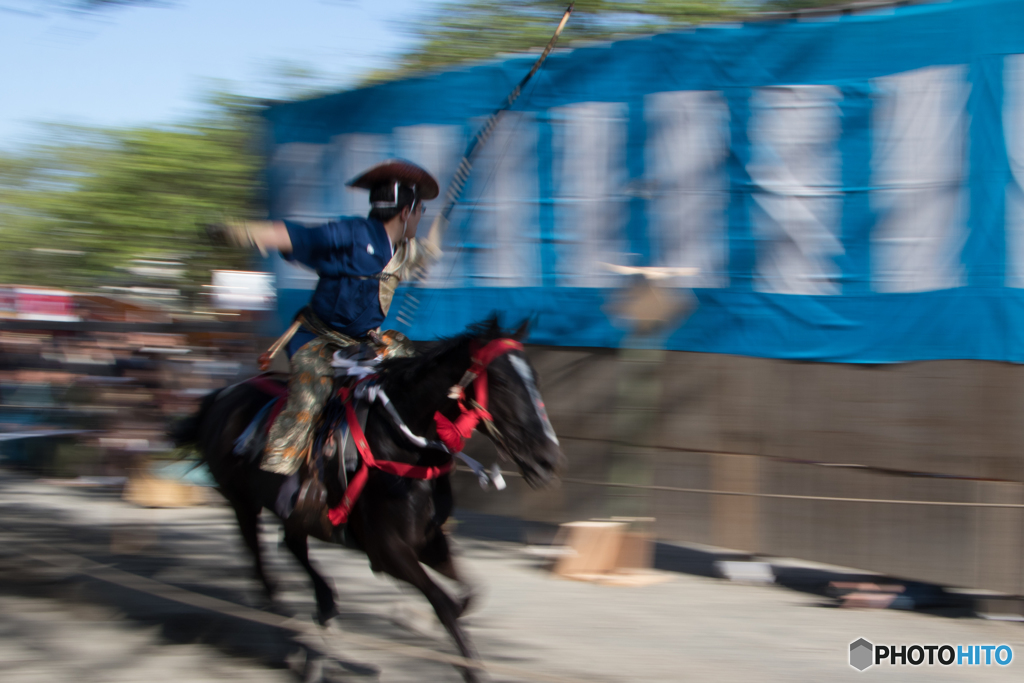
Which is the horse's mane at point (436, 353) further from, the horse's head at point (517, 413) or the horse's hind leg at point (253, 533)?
the horse's hind leg at point (253, 533)

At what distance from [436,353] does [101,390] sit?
5894 millimetres

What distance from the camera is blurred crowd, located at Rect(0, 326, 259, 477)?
8.90m

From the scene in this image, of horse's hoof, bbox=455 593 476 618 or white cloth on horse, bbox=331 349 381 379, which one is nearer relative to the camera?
horse's hoof, bbox=455 593 476 618

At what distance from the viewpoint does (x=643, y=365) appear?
7465 millimetres

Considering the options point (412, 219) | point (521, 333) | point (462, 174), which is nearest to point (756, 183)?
point (462, 174)

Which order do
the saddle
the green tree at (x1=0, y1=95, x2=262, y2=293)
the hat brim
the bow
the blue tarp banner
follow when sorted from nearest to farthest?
the saddle, the hat brim, the bow, the blue tarp banner, the green tree at (x1=0, y1=95, x2=262, y2=293)

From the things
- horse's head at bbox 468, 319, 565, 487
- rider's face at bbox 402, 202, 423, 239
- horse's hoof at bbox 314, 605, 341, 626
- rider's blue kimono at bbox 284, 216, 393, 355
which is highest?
rider's face at bbox 402, 202, 423, 239

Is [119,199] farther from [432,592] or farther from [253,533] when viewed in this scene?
[432,592]

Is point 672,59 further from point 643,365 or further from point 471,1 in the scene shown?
point 471,1

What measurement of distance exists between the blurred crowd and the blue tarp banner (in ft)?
8.28
